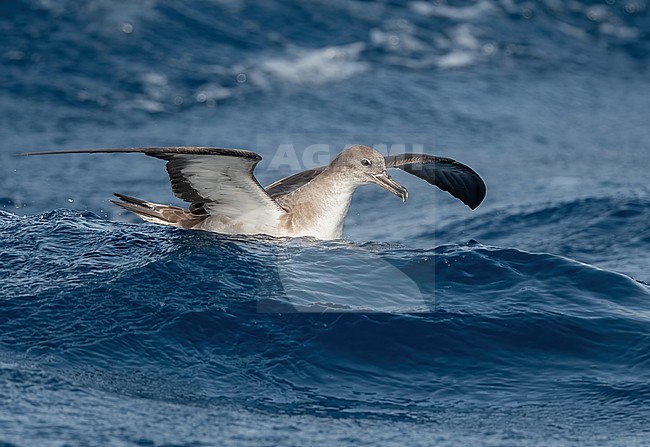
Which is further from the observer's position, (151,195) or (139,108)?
(139,108)

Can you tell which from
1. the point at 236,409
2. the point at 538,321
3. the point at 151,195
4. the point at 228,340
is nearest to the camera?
the point at 236,409

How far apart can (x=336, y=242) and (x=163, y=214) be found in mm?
1441

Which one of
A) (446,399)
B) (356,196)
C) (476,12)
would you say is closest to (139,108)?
(356,196)

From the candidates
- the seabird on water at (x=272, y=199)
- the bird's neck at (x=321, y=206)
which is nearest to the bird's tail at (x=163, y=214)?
the seabird on water at (x=272, y=199)

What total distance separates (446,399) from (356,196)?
273 inches

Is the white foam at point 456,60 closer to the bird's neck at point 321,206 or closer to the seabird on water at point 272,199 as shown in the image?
the seabird on water at point 272,199

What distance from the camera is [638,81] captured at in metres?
16.5

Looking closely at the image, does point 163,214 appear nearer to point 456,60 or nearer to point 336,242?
point 336,242

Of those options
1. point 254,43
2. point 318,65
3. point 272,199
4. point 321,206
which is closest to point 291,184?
point 321,206

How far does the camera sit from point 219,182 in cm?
831

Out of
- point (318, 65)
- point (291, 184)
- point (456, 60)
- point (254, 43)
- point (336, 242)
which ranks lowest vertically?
point (336, 242)

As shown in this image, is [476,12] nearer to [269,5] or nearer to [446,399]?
[269,5]

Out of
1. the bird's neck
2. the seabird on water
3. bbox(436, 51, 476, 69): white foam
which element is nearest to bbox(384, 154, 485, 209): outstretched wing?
the seabird on water

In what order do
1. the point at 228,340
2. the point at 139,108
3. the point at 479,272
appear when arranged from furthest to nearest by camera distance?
1. the point at 139,108
2. the point at 479,272
3. the point at 228,340
